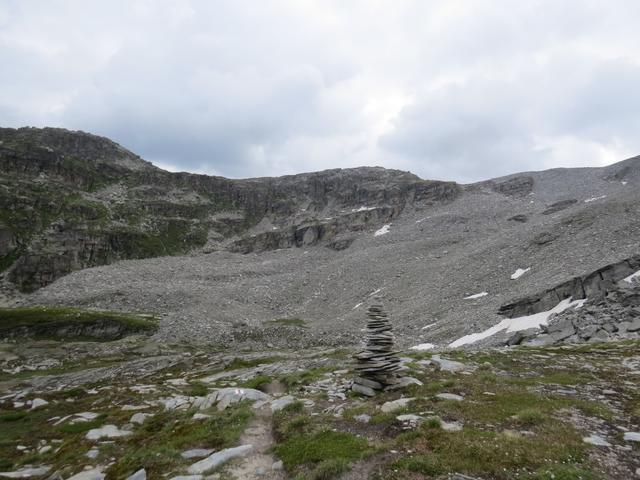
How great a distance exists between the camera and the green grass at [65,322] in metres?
64.5

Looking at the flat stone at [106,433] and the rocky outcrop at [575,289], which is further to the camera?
the rocky outcrop at [575,289]

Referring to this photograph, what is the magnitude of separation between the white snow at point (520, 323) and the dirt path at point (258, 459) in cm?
2728

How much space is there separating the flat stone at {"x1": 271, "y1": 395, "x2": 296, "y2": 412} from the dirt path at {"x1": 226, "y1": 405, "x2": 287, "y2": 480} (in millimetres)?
1021

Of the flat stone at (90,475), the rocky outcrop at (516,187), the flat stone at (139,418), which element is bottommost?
the flat stone at (139,418)

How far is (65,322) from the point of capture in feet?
219

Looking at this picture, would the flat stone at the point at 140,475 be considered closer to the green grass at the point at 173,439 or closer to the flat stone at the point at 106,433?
the green grass at the point at 173,439

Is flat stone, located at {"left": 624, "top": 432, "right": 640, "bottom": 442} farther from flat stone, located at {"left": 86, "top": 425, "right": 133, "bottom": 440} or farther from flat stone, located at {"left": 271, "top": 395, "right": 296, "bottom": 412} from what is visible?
flat stone, located at {"left": 86, "top": 425, "right": 133, "bottom": 440}

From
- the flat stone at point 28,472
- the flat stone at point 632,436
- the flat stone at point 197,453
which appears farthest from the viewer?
the flat stone at point 28,472

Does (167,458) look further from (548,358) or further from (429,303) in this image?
(429,303)

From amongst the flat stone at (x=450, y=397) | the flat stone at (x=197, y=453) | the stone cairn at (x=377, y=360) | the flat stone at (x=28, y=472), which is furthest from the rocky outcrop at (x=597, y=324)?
the flat stone at (x=28, y=472)

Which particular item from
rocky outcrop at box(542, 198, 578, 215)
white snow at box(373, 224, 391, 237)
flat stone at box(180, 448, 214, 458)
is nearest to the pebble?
flat stone at box(180, 448, 214, 458)

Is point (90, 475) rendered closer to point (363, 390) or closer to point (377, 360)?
point (363, 390)

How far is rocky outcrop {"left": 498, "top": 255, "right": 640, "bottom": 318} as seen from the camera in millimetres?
38819

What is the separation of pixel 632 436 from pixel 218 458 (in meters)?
10.9
